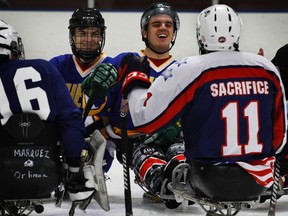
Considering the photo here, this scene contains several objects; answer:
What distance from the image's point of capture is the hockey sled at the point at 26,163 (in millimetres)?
2264

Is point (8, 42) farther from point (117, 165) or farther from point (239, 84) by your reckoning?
point (117, 165)

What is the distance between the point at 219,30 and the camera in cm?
238

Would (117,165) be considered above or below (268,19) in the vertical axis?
below

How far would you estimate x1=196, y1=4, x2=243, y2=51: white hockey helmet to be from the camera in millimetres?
2373

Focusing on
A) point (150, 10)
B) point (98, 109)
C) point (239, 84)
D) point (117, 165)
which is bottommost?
point (117, 165)

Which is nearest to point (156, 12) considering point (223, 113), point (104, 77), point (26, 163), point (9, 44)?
point (104, 77)

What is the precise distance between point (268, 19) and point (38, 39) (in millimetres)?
2012

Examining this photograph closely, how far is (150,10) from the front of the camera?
3.59m

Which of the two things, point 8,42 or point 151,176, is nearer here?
point 8,42

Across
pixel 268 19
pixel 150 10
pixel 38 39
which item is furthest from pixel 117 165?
pixel 268 19

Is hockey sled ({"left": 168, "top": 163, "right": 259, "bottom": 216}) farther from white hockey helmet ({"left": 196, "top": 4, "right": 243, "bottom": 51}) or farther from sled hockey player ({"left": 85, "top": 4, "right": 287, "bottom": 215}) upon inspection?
white hockey helmet ({"left": 196, "top": 4, "right": 243, "bottom": 51})

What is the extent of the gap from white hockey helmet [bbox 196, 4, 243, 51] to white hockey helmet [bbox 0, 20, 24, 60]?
0.65 metres

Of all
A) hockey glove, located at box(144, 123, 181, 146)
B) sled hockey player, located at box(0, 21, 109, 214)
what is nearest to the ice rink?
hockey glove, located at box(144, 123, 181, 146)

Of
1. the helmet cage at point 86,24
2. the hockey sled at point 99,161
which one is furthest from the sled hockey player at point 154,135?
the hockey sled at point 99,161
